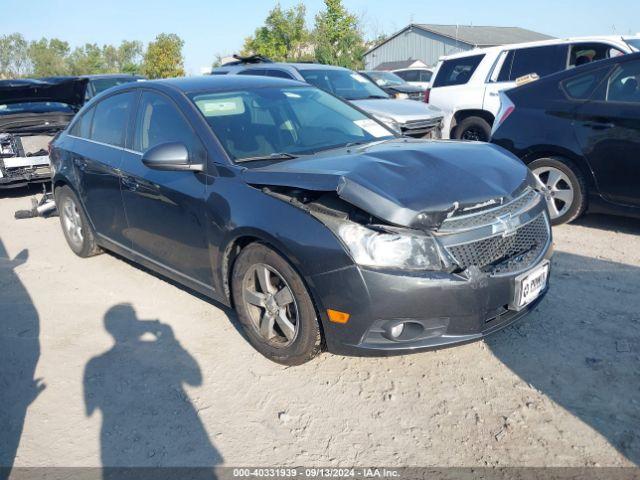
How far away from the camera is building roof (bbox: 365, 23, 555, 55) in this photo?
4173 centimetres

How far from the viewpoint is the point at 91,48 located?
228 ft

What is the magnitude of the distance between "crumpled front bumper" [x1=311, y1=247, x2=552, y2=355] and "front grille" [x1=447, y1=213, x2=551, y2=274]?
69 millimetres

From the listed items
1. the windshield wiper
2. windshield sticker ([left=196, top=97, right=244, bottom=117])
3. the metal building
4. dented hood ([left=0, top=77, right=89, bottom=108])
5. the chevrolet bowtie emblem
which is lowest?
the chevrolet bowtie emblem

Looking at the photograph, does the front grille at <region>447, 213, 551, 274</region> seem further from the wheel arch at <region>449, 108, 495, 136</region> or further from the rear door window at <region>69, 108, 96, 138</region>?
the wheel arch at <region>449, 108, 495, 136</region>

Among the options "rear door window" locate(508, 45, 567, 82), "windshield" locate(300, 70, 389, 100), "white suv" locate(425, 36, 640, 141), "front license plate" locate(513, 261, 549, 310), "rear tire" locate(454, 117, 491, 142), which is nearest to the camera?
"front license plate" locate(513, 261, 549, 310)

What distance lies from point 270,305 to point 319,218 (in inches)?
26.7

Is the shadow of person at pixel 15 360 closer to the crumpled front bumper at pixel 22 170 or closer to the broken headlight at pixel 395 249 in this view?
the broken headlight at pixel 395 249

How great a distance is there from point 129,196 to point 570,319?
10.7ft

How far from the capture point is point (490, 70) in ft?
29.0

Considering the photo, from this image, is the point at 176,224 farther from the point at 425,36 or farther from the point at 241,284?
the point at 425,36

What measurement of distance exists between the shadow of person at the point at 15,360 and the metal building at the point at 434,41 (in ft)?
133

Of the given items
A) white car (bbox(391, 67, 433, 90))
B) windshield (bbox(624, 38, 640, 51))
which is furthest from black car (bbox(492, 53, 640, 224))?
white car (bbox(391, 67, 433, 90))

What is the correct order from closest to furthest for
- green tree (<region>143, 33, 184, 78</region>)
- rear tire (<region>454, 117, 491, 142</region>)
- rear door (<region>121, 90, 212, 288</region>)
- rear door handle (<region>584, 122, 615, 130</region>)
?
rear door (<region>121, 90, 212, 288</region>), rear door handle (<region>584, 122, 615, 130</region>), rear tire (<region>454, 117, 491, 142</region>), green tree (<region>143, 33, 184, 78</region>)

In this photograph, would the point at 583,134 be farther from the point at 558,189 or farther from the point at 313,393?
the point at 313,393
